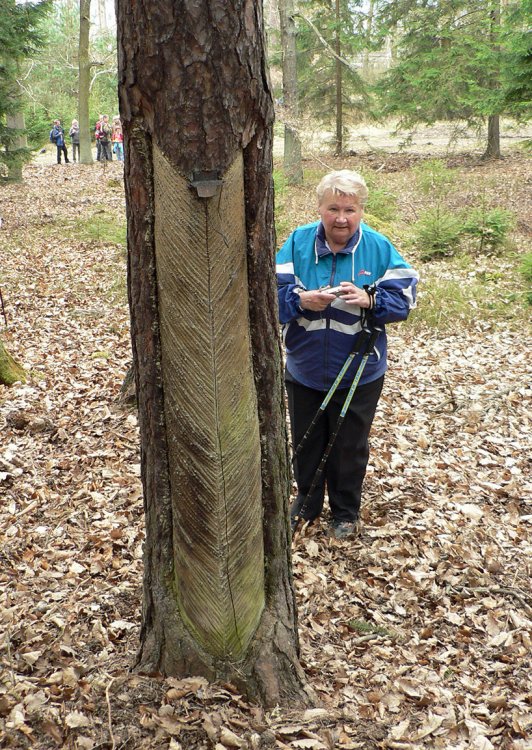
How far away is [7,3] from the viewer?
45.2 ft

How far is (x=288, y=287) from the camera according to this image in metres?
3.72

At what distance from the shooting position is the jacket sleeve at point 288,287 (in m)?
3.69

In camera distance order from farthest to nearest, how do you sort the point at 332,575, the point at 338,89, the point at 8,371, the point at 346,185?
the point at 338,89 < the point at 8,371 < the point at 332,575 < the point at 346,185

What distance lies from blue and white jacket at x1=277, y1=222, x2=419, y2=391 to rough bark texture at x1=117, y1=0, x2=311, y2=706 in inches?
51.5

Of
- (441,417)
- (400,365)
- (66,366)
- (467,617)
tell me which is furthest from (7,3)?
(467,617)

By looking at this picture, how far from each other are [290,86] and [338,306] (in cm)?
1825

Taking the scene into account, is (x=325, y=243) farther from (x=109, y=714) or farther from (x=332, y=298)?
(x=109, y=714)

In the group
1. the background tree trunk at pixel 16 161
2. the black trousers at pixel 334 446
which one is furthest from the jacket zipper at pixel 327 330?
the background tree trunk at pixel 16 161

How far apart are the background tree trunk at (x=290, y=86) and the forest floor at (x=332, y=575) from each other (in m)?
13.2

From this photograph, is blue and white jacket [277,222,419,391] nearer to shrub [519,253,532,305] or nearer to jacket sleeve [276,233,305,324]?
jacket sleeve [276,233,305,324]

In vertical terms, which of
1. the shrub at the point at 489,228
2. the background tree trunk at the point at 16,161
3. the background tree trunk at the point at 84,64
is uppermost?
the background tree trunk at the point at 84,64

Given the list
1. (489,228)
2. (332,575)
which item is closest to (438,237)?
(489,228)

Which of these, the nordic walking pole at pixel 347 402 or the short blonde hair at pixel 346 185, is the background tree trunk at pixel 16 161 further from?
the nordic walking pole at pixel 347 402

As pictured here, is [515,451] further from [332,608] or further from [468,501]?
[332,608]
